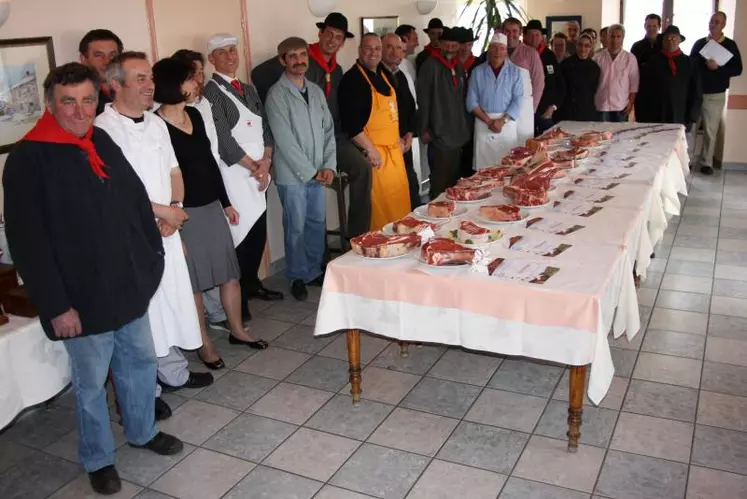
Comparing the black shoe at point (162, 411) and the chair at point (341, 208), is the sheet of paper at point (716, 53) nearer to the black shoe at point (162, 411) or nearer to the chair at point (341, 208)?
the chair at point (341, 208)

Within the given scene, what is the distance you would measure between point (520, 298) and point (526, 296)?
24mm

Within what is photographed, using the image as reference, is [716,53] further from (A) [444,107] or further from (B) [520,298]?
(B) [520,298]

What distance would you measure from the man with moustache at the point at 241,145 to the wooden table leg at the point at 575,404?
2.21 m

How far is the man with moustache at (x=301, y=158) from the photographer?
4.37 meters

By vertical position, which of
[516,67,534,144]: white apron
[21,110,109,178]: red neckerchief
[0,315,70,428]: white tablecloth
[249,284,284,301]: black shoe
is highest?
[21,110,109,178]: red neckerchief

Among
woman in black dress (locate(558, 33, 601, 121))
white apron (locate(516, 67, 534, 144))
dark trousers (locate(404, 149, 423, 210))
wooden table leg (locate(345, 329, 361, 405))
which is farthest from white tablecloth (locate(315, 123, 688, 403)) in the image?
woman in black dress (locate(558, 33, 601, 121))

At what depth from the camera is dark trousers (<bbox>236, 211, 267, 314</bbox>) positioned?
173 inches

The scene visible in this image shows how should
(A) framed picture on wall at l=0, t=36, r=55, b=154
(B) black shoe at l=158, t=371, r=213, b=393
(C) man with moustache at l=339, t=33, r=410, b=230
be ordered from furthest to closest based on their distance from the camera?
1. (C) man with moustache at l=339, t=33, r=410, b=230
2. (B) black shoe at l=158, t=371, r=213, b=393
3. (A) framed picture on wall at l=0, t=36, r=55, b=154

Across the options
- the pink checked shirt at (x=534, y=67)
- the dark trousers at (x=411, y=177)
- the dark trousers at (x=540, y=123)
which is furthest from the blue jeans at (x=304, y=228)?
the dark trousers at (x=540, y=123)

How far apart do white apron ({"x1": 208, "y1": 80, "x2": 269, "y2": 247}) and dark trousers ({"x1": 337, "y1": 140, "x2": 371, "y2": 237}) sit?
76 cm

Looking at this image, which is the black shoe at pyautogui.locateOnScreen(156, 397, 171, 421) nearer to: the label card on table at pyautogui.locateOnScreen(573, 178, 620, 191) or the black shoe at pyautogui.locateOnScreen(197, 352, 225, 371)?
the black shoe at pyautogui.locateOnScreen(197, 352, 225, 371)

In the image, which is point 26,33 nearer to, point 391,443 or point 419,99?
point 391,443

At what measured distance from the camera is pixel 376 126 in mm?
4848

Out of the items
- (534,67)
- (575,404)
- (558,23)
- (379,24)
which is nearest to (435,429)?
(575,404)
